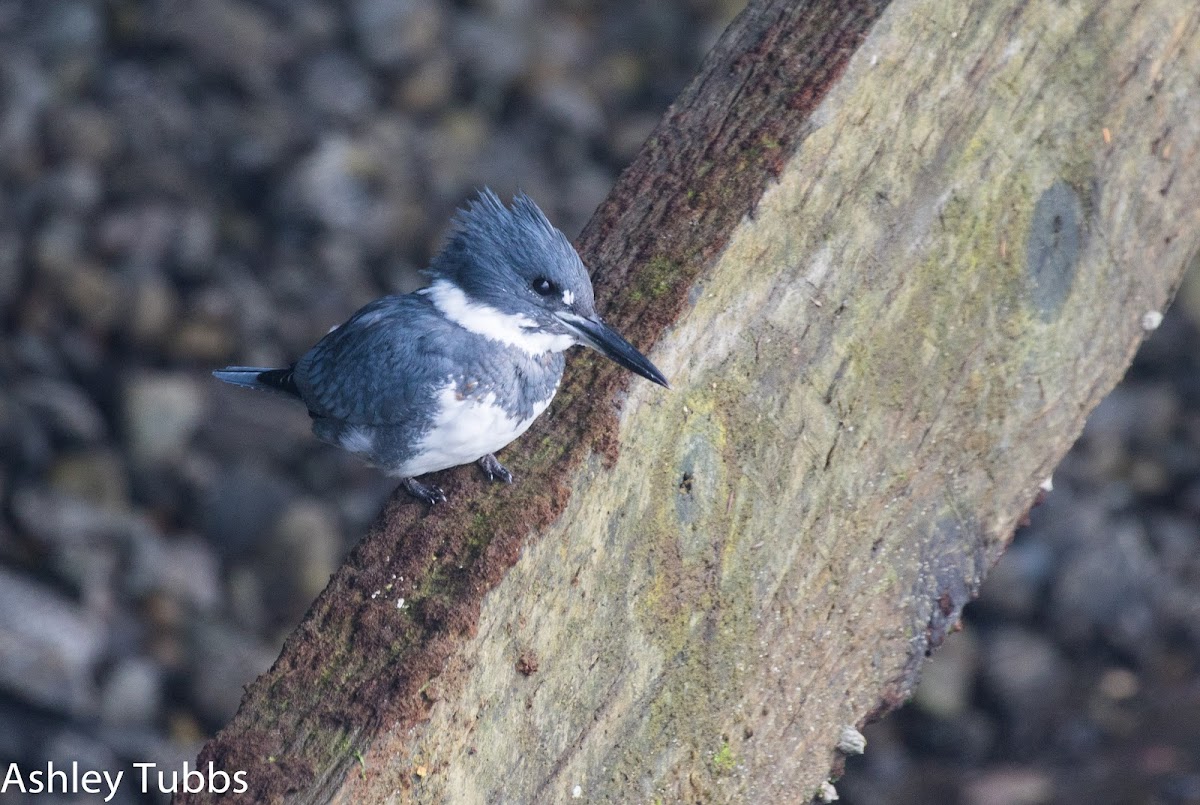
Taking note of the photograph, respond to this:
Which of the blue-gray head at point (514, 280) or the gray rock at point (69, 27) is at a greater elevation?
the blue-gray head at point (514, 280)

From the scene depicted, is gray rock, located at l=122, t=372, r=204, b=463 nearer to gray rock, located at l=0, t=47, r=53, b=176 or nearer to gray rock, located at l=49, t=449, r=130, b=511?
gray rock, located at l=49, t=449, r=130, b=511

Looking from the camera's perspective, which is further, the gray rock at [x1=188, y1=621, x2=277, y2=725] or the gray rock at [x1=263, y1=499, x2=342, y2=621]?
the gray rock at [x1=263, y1=499, x2=342, y2=621]

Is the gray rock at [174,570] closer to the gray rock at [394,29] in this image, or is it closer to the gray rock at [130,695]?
the gray rock at [130,695]

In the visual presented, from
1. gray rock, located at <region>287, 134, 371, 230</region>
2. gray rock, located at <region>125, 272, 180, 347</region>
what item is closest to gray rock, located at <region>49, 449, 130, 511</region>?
gray rock, located at <region>125, 272, 180, 347</region>

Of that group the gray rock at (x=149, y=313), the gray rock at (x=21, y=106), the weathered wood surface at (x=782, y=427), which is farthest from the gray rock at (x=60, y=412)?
the weathered wood surface at (x=782, y=427)

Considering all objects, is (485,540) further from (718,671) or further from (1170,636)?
(1170,636)

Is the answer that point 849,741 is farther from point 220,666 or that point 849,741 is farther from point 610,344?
point 220,666
